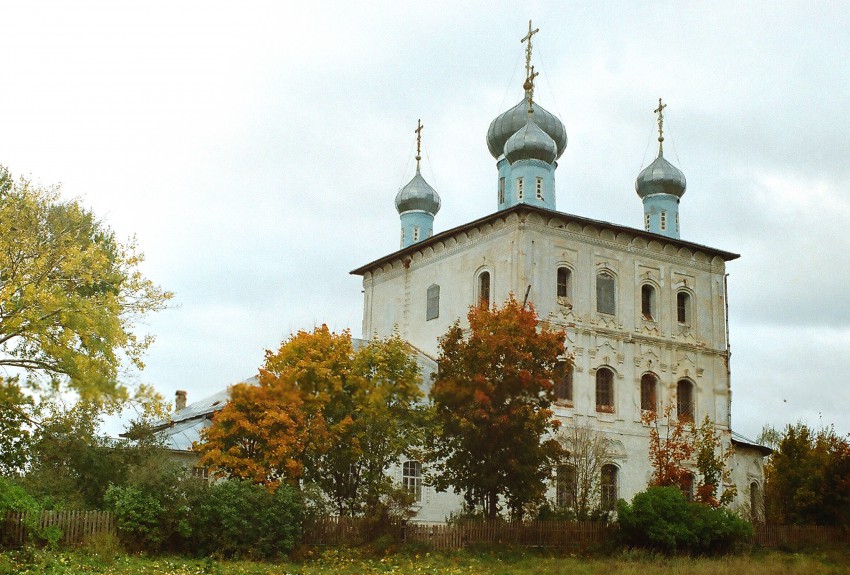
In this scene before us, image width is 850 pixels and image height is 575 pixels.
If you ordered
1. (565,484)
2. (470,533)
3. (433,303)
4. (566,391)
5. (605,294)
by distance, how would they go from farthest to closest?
(433,303) → (605,294) → (566,391) → (565,484) → (470,533)

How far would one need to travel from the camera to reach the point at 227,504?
2230cm

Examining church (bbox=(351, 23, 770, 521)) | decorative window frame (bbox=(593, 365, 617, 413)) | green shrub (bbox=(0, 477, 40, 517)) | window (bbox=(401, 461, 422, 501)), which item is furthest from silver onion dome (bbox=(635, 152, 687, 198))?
green shrub (bbox=(0, 477, 40, 517))

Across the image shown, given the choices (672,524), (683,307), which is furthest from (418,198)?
(672,524)

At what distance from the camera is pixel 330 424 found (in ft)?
81.5

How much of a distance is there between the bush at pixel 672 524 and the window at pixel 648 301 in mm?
11895

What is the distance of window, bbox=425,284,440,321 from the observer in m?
38.8

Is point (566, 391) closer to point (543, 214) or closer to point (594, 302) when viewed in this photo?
point (594, 302)

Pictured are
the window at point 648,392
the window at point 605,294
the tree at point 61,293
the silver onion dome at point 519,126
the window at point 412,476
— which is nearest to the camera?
the tree at point 61,293

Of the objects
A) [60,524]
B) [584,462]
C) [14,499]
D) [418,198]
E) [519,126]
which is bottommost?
[60,524]

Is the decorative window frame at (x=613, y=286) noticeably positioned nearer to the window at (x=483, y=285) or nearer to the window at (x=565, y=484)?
the window at (x=483, y=285)

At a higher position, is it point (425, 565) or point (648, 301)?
point (648, 301)

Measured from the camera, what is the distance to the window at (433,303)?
38781 millimetres

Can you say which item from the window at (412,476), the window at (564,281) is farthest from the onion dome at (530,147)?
the window at (412,476)

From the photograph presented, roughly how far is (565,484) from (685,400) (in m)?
8.70
